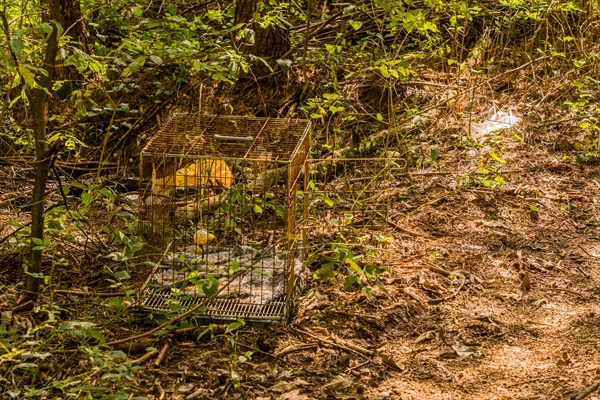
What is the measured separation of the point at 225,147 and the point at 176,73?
2082 millimetres

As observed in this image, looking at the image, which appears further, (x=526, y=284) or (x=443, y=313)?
(x=526, y=284)

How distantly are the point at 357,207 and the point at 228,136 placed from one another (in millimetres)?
1457

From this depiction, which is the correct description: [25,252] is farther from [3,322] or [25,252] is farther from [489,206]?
[489,206]

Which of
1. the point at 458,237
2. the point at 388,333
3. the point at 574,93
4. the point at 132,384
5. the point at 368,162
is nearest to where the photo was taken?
the point at 132,384

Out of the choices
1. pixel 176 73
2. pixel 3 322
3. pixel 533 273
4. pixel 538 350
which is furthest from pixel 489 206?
pixel 3 322

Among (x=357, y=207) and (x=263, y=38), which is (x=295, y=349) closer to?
(x=357, y=207)

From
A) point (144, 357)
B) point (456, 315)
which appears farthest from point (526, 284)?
point (144, 357)

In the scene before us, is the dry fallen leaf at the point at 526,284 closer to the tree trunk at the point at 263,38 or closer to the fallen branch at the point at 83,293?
the fallen branch at the point at 83,293

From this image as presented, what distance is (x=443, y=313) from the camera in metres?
4.78

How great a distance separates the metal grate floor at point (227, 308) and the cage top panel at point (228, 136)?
0.80 meters

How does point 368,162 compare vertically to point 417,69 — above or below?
below

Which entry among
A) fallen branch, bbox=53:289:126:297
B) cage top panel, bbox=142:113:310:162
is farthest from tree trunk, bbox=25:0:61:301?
cage top panel, bbox=142:113:310:162

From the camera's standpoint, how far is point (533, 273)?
5.25 m

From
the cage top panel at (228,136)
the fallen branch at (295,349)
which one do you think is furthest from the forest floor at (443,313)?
the cage top panel at (228,136)
